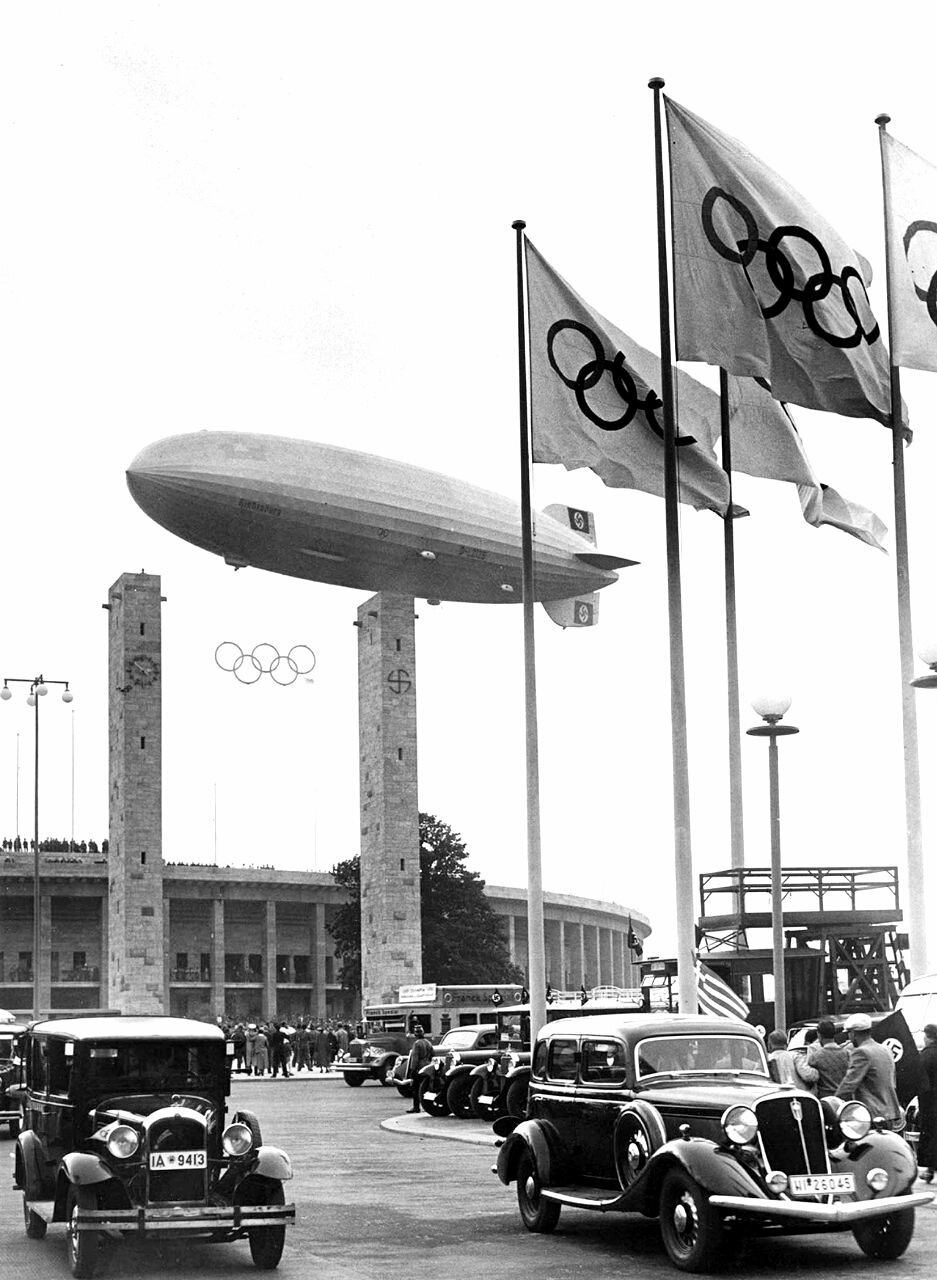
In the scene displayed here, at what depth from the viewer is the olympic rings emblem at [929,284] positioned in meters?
21.7

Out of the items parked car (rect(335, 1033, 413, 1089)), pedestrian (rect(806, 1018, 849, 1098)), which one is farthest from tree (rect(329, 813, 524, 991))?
pedestrian (rect(806, 1018, 849, 1098))

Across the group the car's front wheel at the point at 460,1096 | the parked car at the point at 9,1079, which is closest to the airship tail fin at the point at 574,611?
the car's front wheel at the point at 460,1096

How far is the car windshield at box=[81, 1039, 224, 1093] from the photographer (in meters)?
14.0

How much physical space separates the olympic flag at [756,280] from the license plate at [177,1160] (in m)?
11.9

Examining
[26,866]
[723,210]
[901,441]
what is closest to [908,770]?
[901,441]

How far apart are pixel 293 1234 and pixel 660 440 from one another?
484 inches

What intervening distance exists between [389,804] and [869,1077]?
54.7 meters

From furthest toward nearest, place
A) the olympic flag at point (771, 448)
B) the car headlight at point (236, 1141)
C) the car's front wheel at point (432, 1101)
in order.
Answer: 1. the car's front wheel at point (432, 1101)
2. the olympic flag at point (771, 448)
3. the car headlight at point (236, 1141)

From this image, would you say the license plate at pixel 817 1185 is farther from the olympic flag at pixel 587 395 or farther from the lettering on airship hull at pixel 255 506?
the lettering on airship hull at pixel 255 506

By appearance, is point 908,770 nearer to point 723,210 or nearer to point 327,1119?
point 723,210

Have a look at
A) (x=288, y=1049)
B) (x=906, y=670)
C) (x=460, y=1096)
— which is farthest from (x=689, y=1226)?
(x=288, y=1049)

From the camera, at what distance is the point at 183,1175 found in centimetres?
1285

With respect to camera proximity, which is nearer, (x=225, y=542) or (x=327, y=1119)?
(x=327, y=1119)

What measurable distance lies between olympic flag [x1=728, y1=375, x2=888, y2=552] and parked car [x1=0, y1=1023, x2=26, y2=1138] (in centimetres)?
1413
